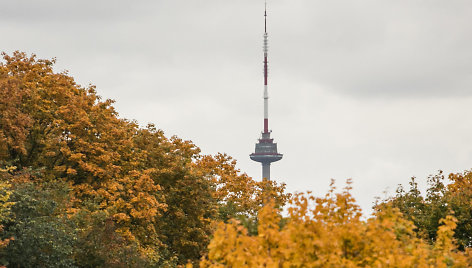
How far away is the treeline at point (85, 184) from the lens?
37.9 m

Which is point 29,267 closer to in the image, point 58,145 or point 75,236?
point 75,236

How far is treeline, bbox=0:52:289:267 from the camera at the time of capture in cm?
3788

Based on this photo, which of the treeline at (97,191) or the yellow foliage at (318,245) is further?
the treeline at (97,191)

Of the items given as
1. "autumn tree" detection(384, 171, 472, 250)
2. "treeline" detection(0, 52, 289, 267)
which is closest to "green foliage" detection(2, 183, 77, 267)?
"treeline" detection(0, 52, 289, 267)

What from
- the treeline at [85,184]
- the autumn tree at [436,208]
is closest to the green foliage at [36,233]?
the treeline at [85,184]

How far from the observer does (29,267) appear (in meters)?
36.8

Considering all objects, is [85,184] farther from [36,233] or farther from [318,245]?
[318,245]

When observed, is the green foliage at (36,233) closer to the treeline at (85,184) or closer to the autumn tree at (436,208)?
the treeline at (85,184)

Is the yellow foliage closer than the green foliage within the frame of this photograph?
Yes

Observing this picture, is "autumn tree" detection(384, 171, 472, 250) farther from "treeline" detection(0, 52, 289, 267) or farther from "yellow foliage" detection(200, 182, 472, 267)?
"yellow foliage" detection(200, 182, 472, 267)

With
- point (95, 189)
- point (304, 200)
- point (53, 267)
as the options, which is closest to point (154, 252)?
point (95, 189)

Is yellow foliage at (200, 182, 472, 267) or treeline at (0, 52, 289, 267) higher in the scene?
treeline at (0, 52, 289, 267)

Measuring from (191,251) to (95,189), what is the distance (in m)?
9.30

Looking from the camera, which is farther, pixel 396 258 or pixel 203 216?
pixel 203 216
